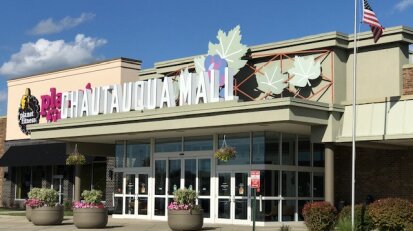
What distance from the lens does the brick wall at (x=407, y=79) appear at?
23.0 metres

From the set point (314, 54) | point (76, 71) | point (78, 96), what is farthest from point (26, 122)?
point (314, 54)

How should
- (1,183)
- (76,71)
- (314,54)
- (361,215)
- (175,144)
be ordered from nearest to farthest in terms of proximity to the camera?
(361,215)
(314,54)
(175,144)
(76,71)
(1,183)

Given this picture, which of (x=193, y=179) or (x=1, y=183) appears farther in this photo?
(x=1, y=183)

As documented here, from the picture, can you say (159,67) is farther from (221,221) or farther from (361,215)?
(361,215)

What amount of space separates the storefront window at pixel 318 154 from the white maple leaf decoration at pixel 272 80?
316 cm

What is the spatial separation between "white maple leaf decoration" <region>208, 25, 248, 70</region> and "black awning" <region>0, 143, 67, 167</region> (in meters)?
13.4

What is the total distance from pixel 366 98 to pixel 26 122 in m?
24.0

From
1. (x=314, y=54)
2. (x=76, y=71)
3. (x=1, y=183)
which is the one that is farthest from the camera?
(x=1, y=183)

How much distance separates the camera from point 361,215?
20047 mm

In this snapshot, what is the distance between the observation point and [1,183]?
144 ft

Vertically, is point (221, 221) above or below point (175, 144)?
below

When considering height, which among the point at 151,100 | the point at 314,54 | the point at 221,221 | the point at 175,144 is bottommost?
the point at 221,221

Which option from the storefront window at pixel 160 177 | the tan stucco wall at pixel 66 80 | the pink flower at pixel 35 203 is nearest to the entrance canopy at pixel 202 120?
the storefront window at pixel 160 177

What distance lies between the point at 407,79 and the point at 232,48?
7.05 metres
